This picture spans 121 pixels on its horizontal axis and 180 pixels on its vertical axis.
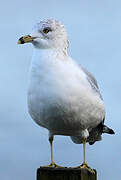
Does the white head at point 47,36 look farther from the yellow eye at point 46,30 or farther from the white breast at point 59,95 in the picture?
the white breast at point 59,95

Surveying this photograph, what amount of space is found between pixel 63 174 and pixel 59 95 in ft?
3.28

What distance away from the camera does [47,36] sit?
200 inches

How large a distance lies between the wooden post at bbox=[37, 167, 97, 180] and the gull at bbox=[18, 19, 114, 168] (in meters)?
0.24

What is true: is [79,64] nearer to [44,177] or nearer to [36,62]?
[36,62]

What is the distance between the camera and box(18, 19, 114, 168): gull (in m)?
4.80

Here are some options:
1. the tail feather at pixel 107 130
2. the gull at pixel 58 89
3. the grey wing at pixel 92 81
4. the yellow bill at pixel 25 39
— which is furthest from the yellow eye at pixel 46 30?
the tail feather at pixel 107 130

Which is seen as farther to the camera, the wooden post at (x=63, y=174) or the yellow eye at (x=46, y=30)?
the yellow eye at (x=46, y=30)

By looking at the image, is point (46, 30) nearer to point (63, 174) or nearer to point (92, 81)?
point (92, 81)

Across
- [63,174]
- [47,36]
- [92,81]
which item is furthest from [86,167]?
[47,36]

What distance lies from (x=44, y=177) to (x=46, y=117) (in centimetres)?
78

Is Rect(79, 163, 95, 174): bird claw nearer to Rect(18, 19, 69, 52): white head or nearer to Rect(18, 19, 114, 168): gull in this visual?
Rect(18, 19, 114, 168): gull

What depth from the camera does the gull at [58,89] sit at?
480 cm

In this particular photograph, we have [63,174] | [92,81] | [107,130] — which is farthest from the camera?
[107,130]

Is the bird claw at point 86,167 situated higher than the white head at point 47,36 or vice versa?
the white head at point 47,36
